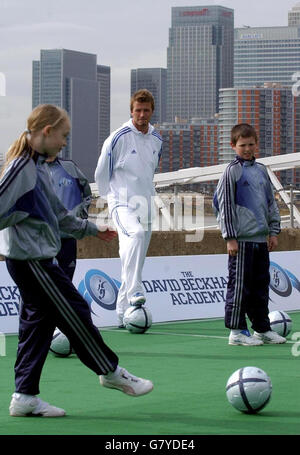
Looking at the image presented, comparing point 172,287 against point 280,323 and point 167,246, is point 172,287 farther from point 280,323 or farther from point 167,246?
point 167,246

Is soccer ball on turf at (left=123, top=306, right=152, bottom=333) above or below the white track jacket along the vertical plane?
below

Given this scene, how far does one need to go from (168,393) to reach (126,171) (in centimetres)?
456

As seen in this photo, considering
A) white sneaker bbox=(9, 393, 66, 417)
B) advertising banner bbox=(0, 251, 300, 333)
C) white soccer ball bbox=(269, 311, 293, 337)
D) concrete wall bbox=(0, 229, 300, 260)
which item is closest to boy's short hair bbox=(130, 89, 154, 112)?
advertising banner bbox=(0, 251, 300, 333)

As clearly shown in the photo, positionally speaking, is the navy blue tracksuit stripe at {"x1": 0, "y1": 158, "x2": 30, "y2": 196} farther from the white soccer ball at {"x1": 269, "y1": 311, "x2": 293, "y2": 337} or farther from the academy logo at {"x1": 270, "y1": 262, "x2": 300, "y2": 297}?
the academy logo at {"x1": 270, "y1": 262, "x2": 300, "y2": 297}

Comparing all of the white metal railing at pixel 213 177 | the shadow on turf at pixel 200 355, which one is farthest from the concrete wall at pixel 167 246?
the shadow on turf at pixel 200 355

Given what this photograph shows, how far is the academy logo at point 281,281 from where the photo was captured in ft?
46.7

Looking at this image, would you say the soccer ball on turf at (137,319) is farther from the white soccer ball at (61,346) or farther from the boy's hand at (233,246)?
the white soccer ball at (61,346)

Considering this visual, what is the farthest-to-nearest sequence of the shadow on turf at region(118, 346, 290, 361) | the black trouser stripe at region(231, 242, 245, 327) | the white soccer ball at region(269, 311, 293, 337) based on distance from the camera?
the white soccer ball at region(269, 311, 293, 337)
the black trouser stripe at region(231, 242, 245, 327)
the shadow on turf at region(118, 346, 290, 361)

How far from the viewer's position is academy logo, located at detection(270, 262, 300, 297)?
1423cm

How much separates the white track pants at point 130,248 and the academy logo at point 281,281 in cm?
288

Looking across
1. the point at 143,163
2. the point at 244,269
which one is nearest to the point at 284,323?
the point at 244,269

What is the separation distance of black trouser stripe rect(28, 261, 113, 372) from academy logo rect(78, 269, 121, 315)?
537cm

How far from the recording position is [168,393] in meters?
7.64
